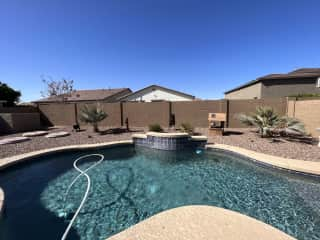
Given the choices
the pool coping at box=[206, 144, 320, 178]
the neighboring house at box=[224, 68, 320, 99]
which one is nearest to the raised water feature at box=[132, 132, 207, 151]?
the pool coping at box=[206, 144, 320, 178]

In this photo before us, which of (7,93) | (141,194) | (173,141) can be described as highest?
(7,93)

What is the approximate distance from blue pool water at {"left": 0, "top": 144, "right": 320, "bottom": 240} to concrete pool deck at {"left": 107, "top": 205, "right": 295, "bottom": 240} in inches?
42.7

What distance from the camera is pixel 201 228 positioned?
1902 mm

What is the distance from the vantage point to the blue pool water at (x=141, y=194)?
2.75 m

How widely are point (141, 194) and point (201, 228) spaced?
7.26ft

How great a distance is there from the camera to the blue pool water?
2746 mm

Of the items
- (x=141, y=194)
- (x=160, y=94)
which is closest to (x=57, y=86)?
(x=160, y=94)

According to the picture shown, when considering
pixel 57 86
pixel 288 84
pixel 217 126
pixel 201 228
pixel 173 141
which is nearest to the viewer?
pixel 201 228

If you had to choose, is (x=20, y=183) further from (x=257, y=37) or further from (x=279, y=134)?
(x=257, y=37)

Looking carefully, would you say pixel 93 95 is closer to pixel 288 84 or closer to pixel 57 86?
pixel 57 86

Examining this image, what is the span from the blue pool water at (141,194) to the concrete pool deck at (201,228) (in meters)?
1.09

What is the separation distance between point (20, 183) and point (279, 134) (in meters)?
11.0

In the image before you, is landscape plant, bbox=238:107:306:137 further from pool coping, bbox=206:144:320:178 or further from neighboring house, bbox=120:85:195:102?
neighboring house, bbox=120:85:195:102

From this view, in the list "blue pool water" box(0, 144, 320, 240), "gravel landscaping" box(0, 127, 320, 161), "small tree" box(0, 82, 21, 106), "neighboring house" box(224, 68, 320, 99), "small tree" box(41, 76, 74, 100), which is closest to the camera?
"blue pool water" box(0, 144, 320, 240)
